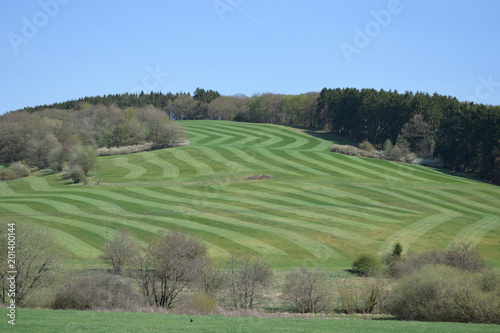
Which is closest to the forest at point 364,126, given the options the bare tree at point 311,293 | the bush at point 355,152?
the bush at point 355,152

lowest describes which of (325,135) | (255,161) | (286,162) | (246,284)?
(246,284)

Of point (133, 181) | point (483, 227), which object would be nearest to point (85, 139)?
point (133, 181)

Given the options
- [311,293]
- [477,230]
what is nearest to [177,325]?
[311,293]

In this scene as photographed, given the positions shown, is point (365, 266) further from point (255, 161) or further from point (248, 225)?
point (255, 161)

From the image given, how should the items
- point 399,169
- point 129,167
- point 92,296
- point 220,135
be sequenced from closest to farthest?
1. point 92,296
2. point 399,169
3. point 129,167
4. point 220,135

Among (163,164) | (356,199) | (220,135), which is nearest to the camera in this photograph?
(356,199)

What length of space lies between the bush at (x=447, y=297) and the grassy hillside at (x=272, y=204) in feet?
61.0

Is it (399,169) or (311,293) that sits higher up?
(399,169)

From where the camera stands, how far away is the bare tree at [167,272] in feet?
101

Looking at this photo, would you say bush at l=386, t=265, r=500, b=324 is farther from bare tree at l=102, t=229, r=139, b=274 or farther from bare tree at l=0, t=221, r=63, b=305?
bare tree at l=0, t=221, r=63, b=305

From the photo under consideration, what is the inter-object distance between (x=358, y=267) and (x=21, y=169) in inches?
3143

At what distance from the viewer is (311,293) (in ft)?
102

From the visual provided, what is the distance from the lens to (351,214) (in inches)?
2445

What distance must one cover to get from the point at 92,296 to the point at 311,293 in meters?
14.3
